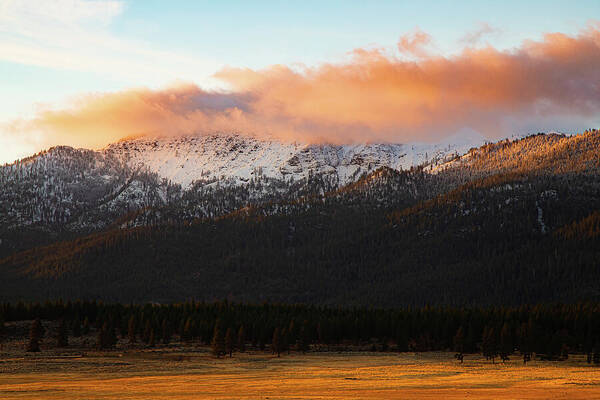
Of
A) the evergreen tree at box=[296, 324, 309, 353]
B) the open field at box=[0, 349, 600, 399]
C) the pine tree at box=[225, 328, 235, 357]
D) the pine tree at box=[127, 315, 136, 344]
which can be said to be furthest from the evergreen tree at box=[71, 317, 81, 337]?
the evergreen tree at box=[296, 324, 309, 353]

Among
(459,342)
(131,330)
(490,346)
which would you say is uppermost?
(459,342)

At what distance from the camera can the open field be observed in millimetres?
63344

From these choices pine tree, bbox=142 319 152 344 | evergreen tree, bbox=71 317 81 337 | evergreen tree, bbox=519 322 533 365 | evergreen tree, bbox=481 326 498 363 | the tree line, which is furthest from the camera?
evergreen tree, bbox=71 317 81 337

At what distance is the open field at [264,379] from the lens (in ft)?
208

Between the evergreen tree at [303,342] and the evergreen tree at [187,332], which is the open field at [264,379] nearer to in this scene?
the evergreen tree at [303,342]

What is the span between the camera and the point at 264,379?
269 ft

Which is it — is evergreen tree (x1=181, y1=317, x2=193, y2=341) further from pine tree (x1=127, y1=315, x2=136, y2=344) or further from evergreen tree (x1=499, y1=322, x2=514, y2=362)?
Answer: evergreen tree (x1=499, y1=322, x2=514, y2=362)

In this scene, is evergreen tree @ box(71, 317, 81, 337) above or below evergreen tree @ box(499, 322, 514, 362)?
below

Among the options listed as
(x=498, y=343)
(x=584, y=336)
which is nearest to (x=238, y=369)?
(x=498, y=343)

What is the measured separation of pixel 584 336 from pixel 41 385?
118302 millimetres

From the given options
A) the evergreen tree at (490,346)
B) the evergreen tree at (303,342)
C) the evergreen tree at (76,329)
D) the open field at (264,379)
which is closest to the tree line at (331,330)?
the evergreen tree at (76,329)

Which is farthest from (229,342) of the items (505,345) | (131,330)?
(505,345)

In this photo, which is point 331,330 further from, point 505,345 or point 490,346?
point 505,345

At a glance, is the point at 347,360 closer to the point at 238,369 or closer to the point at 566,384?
the point at 238,369
